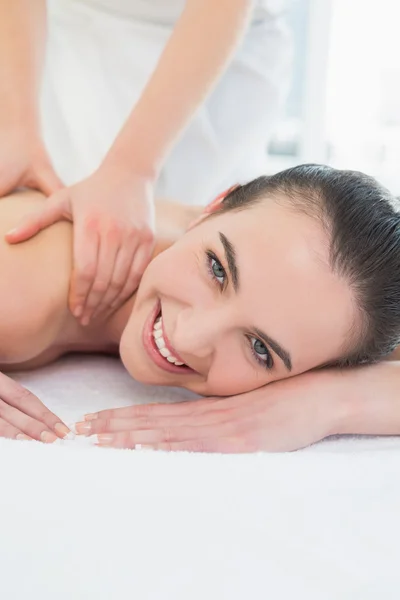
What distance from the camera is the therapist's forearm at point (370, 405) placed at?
1.08 metres

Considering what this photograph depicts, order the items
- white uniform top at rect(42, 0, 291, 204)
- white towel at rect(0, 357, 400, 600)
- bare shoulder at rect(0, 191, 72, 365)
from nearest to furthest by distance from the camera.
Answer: white towel at rect(0, 357, 400, 600) → bare shoulder at rect(0, 191, 72, 365) → white uniform top at rect(42, 0, 291, 204)

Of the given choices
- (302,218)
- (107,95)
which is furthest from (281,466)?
(107,95)

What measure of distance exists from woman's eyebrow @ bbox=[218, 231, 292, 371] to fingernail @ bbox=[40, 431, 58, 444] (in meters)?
0.31

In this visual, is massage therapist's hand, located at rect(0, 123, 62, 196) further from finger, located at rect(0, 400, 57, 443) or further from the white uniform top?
finger, located at rect(0, 400, 57, 443)

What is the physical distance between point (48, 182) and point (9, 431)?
1.96ft

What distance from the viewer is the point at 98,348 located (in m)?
1.40

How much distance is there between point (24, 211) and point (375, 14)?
2.29 metres

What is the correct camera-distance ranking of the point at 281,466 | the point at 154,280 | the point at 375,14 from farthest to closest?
the point at 375,14 → the point at 154,280 → the point at 281,466

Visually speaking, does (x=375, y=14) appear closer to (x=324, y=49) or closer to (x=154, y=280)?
(x=324, y=49)

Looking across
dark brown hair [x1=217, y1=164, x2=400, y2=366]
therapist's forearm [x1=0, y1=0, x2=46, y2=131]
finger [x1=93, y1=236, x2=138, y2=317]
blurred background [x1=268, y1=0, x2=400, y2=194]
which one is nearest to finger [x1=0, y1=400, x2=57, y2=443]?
finger [x1=93, y1=236, x2=138, y2=317]

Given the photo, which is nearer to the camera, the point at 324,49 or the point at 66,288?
the point at 66,288

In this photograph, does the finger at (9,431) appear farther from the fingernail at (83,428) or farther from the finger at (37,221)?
the finger at (37,221)

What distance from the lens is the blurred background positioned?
304 centimetres

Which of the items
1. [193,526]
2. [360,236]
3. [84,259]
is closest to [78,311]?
[84,259]
